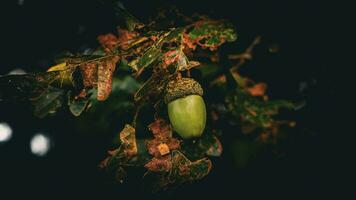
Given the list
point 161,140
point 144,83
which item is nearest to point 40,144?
point 161,140

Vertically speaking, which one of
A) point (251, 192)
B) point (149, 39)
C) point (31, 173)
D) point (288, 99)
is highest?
point (149, 39)

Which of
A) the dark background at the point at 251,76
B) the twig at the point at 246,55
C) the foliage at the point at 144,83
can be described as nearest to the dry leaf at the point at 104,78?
the foliage at the point at 144,83

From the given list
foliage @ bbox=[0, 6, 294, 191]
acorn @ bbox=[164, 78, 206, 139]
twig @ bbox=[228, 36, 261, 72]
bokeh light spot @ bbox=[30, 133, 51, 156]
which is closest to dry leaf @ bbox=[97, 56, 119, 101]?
foliage @ bbox=[0, 6, 294, 191]

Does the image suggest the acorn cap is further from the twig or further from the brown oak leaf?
the twig

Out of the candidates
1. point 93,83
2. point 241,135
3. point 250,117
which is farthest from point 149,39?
point 241,135

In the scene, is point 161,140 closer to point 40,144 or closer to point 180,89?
point 180,89

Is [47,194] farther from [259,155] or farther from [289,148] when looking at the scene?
[289,148]
